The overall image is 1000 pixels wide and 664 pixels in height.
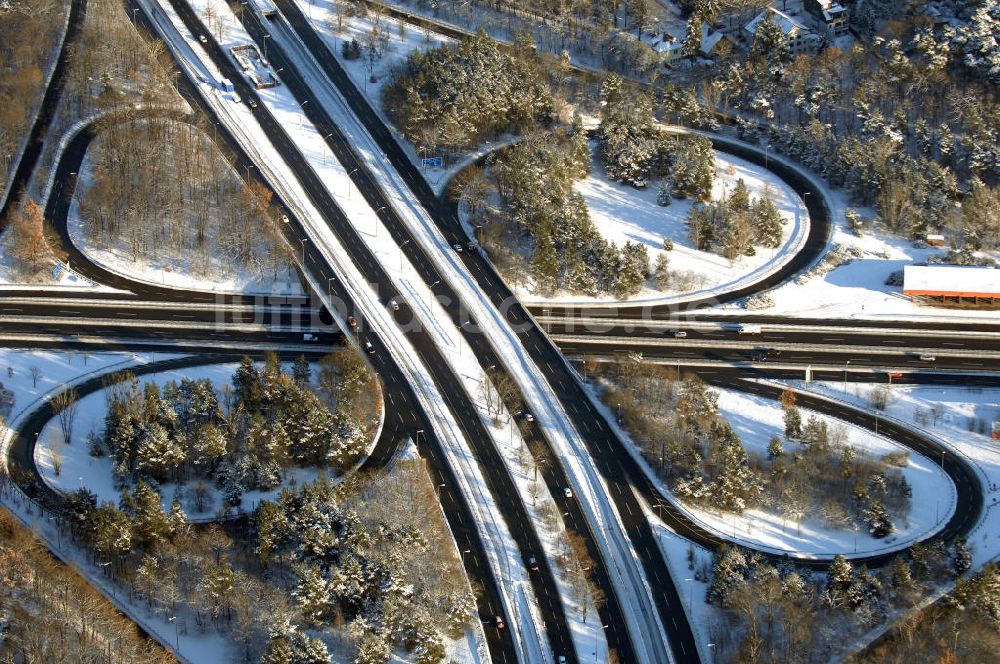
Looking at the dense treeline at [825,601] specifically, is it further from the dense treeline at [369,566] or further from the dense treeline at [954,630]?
the dense treeline at [369,566]

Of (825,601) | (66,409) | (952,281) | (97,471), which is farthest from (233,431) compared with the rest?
(952,281)

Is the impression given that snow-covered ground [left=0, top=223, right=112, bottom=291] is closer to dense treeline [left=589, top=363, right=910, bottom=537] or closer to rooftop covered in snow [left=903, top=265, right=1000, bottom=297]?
dense treeline [left=589, top=363, right=910, bottom=537]

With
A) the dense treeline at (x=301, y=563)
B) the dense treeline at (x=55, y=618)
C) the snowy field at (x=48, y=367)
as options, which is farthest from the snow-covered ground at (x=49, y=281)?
the dense treeline at (x=55, y=618)

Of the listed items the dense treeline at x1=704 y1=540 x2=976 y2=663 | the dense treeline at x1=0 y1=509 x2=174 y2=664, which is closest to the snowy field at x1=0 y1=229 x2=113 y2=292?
the dense treeline at x1=0 y1=509 x2=174 y2=664

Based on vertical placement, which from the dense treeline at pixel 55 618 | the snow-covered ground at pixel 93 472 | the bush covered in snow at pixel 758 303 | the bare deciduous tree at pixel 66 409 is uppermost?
the bush covered in snow at pixel 758 303

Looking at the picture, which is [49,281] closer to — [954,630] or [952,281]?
[952,281]

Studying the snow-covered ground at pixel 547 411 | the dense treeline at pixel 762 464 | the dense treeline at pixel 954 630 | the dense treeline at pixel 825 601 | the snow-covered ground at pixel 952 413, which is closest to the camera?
the dense treeline at pixel 954 630
